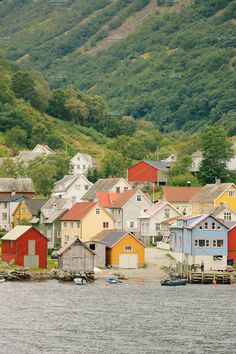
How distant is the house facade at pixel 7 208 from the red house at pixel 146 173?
26.9 meters

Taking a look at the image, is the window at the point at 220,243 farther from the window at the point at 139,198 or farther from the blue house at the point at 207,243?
the window at the point at 139,198

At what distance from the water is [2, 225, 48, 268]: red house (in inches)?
319

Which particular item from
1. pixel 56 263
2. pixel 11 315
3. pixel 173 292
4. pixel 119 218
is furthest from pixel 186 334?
pixel 119 218

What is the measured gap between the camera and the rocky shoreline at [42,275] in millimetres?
96938

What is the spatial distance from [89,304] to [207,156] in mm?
69875

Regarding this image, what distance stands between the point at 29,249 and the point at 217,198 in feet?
89.5

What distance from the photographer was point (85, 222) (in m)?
114

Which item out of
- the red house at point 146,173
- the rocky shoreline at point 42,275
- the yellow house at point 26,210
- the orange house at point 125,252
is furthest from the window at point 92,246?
the red house at point 146,173

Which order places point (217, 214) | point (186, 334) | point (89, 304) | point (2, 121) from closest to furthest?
point (186, 334) < point (89, 304) < point (217, 214) < point (2, 121)

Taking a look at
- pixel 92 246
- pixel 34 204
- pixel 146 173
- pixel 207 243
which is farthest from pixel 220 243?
pixel 146 173

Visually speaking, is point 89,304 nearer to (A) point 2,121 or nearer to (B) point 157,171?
(B) point 157,171

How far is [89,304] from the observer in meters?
84.1

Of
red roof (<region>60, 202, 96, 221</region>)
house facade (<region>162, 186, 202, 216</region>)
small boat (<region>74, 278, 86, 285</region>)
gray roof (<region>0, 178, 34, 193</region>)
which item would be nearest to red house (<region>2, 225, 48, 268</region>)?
small boat (<region>74, 278, 86, 285</region>)

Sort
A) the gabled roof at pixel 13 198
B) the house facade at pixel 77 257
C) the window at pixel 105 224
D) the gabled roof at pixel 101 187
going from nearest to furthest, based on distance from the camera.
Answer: the house facade at pixel 77 257
the window at pixel 105 224
the gabled roof at pixel 13 198
the gabled roof at pixel 101 187
